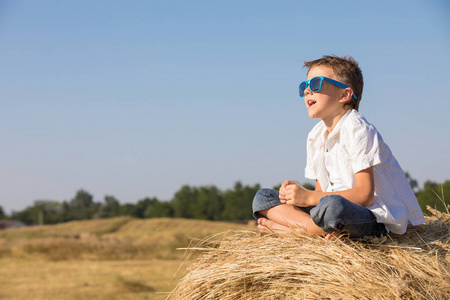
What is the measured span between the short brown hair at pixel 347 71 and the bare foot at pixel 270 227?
93 centimetres

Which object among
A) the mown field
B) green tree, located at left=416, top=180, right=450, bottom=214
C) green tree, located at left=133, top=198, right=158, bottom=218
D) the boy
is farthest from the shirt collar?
green tree, located at left=133, top=198, right=158, bottom=218

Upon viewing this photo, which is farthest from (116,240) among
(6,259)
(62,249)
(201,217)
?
(201,217)

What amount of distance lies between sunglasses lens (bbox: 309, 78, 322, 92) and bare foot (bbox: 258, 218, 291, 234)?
908 millimetres

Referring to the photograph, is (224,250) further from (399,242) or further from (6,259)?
(6,259)

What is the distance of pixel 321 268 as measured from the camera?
251 cm

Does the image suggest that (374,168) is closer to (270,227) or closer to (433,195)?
(270,227)

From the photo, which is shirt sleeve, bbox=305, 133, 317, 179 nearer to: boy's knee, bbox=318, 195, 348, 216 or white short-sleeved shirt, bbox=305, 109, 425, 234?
white short-sleeved shirt, bbox=305, 109, 425, 234

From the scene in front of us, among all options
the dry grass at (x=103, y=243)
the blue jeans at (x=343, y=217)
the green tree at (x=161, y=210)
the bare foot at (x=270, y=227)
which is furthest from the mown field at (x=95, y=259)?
the blue jeans at (x=343, y=217)

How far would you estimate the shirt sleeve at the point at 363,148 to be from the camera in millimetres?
2746

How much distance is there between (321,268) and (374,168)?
754 millimetres

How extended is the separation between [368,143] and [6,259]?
2150 cm

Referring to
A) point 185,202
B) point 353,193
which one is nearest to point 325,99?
point 353,193

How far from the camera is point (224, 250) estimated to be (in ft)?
9.84

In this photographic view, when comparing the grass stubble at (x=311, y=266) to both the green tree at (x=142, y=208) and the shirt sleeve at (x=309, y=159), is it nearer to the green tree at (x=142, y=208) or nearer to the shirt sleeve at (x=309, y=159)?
the shirt sleeve at (x=309, y=159)
